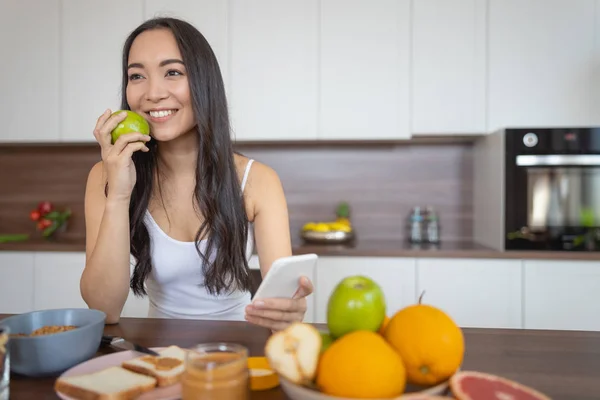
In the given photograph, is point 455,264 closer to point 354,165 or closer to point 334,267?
point 334,267

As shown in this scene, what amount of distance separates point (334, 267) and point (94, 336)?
1.74 m

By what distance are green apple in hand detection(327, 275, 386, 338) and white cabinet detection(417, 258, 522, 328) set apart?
181 cm

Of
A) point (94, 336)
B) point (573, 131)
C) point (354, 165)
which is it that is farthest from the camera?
point (354, 165)

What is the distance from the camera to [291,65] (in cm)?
265

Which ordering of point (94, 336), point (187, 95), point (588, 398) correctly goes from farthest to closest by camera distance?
point (187, 95), point (94, 336), point (588, 398)

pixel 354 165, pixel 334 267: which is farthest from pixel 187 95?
pixel 354 165

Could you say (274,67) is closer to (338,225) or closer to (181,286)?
(338,225)

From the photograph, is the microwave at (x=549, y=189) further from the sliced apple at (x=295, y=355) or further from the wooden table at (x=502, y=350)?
the sliced apple at (x=295, y=355)

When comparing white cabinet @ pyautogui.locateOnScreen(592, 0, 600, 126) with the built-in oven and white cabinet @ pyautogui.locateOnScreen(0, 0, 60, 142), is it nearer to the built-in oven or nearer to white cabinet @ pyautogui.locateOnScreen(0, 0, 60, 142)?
the built-in oven

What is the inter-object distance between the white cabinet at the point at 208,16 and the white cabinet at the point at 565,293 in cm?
184

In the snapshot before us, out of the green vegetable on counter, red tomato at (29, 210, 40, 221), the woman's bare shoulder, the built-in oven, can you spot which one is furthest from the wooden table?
red tomato at (29, 210, 40, 221)

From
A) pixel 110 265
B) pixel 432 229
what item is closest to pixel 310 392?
pixel 110 265

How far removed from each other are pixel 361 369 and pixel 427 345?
10cm

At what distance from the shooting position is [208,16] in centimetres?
267
